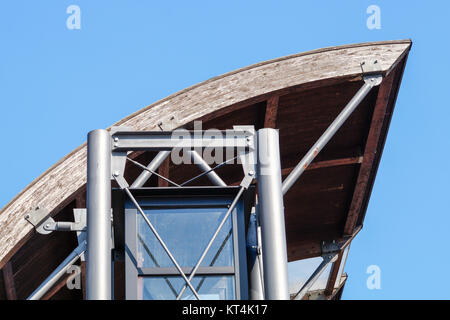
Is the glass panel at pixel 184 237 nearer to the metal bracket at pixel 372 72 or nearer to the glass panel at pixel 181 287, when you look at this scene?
the glass panel at pixel 181 287

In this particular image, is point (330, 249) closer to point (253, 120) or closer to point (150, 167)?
point (253, 120)

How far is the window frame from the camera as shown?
9125mm

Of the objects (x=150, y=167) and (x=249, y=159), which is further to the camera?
(x=150, y=167)

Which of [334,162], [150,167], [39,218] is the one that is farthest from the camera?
[334,162]

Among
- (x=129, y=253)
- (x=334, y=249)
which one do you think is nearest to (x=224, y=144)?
(x=129, y=253)

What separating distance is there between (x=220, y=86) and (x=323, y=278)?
925cm

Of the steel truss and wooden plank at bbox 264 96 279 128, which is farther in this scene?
wooden plank at bbox 264 96 279 128

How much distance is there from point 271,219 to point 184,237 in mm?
1170

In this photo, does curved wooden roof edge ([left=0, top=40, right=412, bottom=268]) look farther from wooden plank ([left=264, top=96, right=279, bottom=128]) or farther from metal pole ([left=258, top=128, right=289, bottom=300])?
metal pole ([left=258, top=128, right=289, bottom=300])

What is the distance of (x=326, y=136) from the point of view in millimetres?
13391

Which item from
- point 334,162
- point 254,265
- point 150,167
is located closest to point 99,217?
point 254,265

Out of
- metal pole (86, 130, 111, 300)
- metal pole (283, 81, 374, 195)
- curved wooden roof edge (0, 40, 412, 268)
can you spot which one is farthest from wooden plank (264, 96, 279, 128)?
metal pole (86, 130, 111, 300)

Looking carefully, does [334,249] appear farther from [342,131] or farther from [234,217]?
[234,217]

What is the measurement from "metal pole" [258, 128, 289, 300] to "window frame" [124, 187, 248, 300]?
624mm
